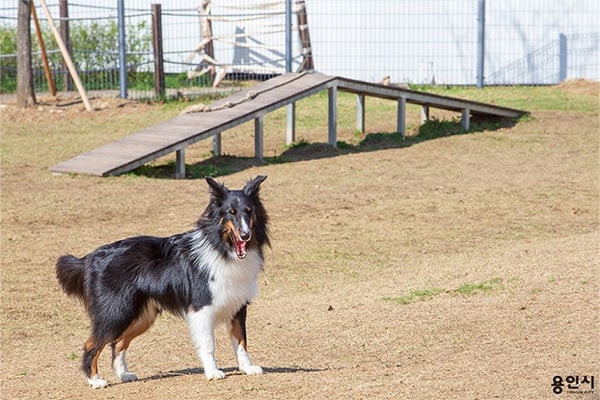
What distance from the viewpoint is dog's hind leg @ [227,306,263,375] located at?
6.71 m

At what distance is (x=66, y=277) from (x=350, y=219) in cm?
622

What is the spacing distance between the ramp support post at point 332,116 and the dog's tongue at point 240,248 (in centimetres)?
1056

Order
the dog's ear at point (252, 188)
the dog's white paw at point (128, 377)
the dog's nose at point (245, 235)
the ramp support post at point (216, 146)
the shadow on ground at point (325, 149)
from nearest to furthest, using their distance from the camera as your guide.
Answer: the dog's nose at point (245, 235), the dog's ear at point (252, 188), the dog's white paw at point (128, 377), the shadow on ground at point (325, 149), the ramp support post at point (216, 146)

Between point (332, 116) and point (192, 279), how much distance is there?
1056cm

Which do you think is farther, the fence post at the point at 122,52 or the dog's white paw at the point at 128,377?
the fence post at the point at 122,52

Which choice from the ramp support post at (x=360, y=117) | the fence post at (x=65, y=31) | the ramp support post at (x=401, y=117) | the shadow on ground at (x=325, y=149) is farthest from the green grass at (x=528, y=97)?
the fence post at (x=65, y=31)

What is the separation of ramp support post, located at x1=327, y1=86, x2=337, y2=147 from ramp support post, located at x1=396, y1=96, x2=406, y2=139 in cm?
122

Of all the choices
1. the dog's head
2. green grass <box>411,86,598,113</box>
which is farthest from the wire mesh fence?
the dog's head

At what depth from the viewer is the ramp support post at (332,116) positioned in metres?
17.0

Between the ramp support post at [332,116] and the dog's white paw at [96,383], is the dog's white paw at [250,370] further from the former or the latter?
the ramp support post at [332,116]

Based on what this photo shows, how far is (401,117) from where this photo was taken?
58.2 ft

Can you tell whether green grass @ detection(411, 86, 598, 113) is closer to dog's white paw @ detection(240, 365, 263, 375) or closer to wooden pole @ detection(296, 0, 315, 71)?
wooden pole @ detection(296, 0, 315, 71)

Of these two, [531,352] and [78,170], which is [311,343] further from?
[78,170]

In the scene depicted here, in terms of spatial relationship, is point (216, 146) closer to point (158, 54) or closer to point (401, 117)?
point (401, 117)
